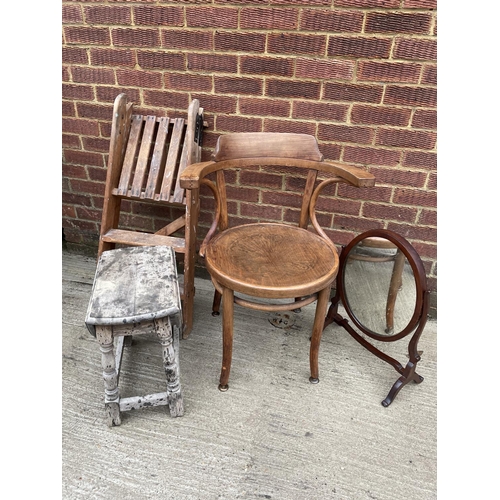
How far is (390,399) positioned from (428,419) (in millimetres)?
175

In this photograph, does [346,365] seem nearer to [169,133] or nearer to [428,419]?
[428,419]

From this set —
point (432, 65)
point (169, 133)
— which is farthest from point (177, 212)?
point (432, 65)

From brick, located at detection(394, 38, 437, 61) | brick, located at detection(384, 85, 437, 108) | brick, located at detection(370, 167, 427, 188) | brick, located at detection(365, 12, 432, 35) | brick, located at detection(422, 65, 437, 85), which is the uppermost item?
brick, located at detection(365, 12, 432, 35)

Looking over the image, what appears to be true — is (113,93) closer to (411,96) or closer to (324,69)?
(324,69)

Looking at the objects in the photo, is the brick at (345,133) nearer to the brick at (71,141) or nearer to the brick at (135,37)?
the brick at (135,37)

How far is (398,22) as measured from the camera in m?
1.75

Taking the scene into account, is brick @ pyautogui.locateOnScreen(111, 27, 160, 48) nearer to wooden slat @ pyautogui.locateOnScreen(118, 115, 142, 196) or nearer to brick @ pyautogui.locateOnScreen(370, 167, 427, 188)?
wooden slat @ pyautogui.locateOnScreen(118, 115, 142, 196)

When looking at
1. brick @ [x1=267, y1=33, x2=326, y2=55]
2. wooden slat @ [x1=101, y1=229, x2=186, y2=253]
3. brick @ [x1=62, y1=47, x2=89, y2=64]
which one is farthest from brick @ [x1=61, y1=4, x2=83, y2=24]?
wooden slat @ [x1=101, y1=229, x2=186, y2=253]

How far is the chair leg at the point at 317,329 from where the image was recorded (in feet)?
5.50

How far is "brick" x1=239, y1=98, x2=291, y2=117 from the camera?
2.04m

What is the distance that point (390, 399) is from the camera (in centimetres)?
177

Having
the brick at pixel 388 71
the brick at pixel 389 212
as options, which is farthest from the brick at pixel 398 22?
the brick at pixel 389 212

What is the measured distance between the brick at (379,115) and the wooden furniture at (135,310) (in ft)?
3.91

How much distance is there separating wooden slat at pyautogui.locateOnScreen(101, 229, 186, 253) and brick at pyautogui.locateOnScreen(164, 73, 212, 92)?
2.74 ft
